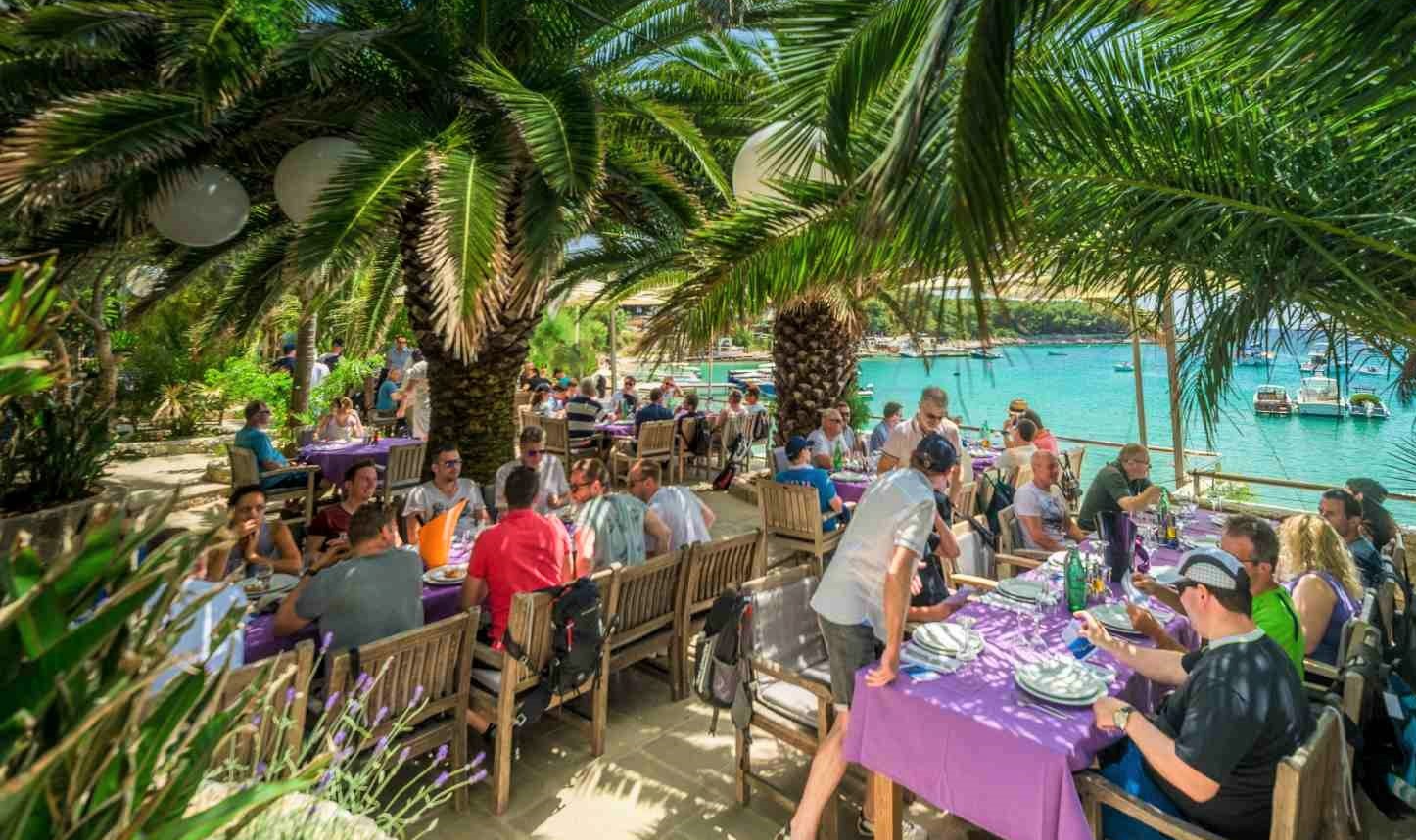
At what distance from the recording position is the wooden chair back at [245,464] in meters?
6.41

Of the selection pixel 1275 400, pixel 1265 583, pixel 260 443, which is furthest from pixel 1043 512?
pixel 1275 400

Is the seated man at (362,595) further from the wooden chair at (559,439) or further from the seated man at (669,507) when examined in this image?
the wooden chair at (559,439)

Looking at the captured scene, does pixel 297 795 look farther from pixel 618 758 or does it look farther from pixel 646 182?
pixel 646 182

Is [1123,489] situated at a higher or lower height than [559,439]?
lower

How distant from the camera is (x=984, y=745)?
7.39 ft

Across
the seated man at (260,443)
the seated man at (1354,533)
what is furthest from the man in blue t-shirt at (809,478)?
the seated man at (260,443)

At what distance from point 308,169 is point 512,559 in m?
3.00

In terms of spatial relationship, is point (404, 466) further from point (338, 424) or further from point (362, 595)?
point (362, 595)

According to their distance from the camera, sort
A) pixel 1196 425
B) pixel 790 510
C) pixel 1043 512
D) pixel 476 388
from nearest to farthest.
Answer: pixel 1043 512 → pixel 790 510 → pixel 476 388 → pixel 1196 425

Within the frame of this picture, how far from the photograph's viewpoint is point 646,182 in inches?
228

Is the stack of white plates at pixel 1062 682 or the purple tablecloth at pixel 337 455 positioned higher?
the purple tablecloth at pixel 337 455

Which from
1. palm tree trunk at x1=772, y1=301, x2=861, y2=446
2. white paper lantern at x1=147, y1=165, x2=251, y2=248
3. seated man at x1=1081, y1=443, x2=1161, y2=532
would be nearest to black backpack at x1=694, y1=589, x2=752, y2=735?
seated man at x1=1081, y1=443, x2=1161, y2=532

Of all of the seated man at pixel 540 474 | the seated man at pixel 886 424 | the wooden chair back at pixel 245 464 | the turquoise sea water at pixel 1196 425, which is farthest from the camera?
the seated man at pixel 886 424

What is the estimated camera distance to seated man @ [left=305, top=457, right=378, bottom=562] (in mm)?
4375
